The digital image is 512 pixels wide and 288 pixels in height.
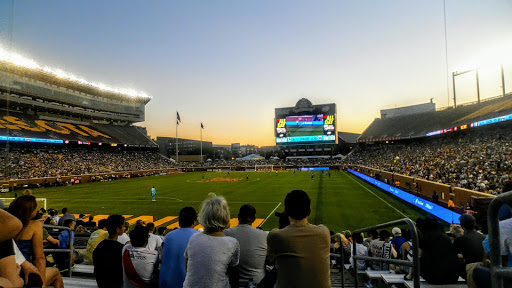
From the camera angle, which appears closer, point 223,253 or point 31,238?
point 223,253

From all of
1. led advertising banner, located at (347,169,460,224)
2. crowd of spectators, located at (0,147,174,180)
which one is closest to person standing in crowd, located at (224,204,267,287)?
led advertising banner, located at (347,169,460,224)

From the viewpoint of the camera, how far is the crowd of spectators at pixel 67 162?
42.3m

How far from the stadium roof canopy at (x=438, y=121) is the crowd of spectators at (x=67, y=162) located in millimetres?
57728

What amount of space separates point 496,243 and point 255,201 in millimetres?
23955

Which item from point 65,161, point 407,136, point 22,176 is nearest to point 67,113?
point 65,161

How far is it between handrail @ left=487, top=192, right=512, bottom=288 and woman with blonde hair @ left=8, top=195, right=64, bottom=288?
4357mm

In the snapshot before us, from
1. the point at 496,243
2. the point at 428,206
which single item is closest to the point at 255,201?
the point at 428,206

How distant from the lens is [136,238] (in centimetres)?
355

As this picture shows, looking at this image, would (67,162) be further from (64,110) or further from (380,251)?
(380,251)

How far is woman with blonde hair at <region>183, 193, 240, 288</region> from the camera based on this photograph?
2.83 m

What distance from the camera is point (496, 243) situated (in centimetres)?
169

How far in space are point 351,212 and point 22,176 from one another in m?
45.5

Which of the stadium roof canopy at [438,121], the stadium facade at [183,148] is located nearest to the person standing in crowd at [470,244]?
the stadium roof canopy at [438,121]

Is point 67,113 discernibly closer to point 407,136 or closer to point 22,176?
point 22,176
